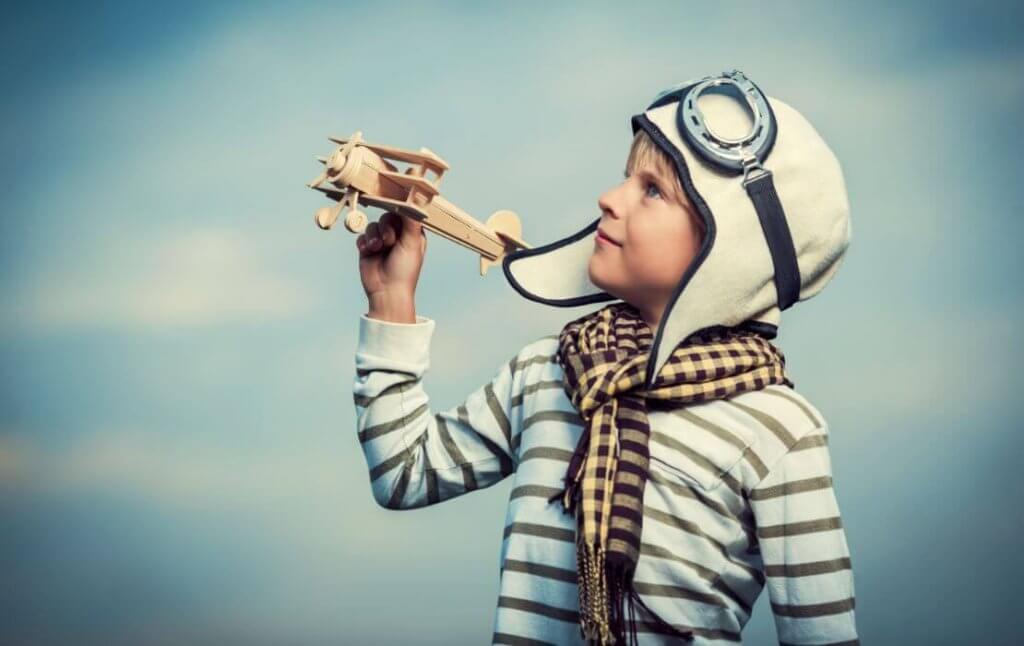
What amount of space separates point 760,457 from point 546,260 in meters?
0.40

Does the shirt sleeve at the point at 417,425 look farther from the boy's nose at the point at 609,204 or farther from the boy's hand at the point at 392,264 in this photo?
the boy's nose at the point at 609,204

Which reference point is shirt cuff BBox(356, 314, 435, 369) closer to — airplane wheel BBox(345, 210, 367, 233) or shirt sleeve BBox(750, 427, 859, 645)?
airplane wheel BBox(345, 210, 367, 233)

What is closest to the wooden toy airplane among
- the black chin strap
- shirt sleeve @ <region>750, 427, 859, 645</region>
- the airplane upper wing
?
the airplane upper wing

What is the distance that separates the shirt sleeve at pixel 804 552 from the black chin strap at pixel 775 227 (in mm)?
200

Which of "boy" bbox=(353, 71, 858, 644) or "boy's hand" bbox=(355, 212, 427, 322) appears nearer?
"boy" bbox=(353, 71, 858, 644)

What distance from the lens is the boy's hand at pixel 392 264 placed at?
127 cm

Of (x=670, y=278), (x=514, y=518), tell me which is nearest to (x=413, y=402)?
(x=514, y=518)

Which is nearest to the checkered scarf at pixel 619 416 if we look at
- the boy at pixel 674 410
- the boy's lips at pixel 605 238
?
the boy at pixel 674 410

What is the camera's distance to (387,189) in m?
1.23

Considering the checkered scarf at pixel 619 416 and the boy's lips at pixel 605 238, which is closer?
the checkered scarf at pixel 619 416

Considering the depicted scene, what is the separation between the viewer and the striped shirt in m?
1.14

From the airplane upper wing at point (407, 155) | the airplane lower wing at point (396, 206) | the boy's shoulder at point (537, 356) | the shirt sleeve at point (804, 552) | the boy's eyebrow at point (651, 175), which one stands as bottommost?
the shirt sleeve at point (804, 552)

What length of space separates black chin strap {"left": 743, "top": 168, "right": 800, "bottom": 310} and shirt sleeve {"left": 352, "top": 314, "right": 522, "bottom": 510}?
35cm

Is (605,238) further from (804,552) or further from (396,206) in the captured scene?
(804,552)
